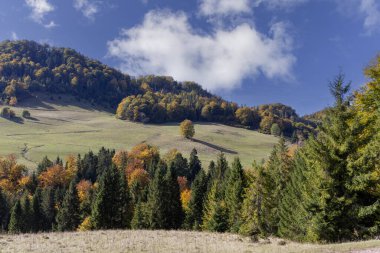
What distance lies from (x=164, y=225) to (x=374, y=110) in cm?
4923

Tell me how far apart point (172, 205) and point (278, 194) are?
90.5 feet

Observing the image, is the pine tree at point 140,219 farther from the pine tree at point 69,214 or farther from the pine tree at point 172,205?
the pine tree at point 69,214

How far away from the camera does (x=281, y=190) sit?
5041 cm

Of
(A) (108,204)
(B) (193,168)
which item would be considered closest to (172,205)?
(A) (108,204)

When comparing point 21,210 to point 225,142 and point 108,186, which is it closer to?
point 108,186

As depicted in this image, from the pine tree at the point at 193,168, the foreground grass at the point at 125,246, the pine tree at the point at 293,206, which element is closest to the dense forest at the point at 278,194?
the pine tree at the point at 293,206

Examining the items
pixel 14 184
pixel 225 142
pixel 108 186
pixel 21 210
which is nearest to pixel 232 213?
pixel 108 186

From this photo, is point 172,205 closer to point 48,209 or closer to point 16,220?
point 16,220

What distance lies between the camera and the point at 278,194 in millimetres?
51000

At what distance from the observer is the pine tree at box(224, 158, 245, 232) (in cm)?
5959

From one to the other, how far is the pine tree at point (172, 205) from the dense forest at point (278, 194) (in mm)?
201

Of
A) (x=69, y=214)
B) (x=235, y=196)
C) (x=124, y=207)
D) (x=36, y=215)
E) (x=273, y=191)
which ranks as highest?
(x=273, y=191)

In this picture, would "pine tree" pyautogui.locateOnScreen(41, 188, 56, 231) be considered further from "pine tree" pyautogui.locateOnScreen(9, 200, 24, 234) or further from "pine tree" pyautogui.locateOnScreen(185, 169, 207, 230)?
"pine tree" pyautogui.locateOnScreen(185, 169, 207, 230)

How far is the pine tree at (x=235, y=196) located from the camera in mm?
59594
